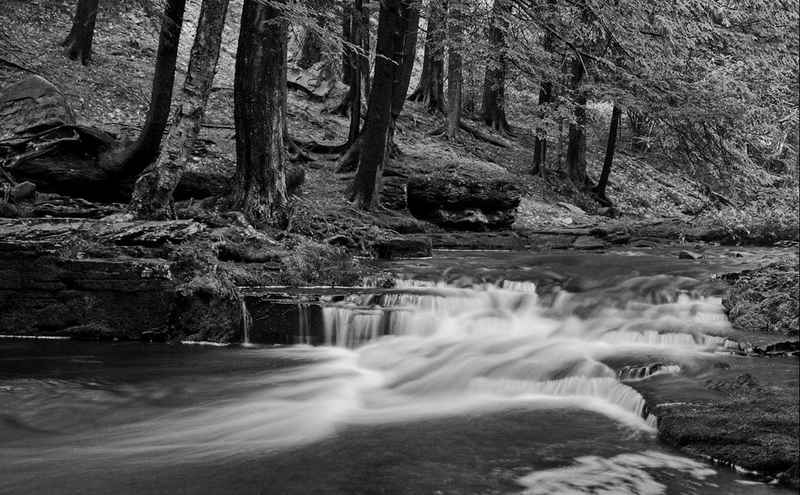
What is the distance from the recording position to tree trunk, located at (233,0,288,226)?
10.5 meters

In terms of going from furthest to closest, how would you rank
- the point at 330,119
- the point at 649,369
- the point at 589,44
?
the point at 330,119 → the point at 589,44 → the point at 649,369

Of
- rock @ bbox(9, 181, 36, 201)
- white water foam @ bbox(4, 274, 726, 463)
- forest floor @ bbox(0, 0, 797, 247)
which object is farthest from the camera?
forest floor @ bbox(0, 0, 797, 247)

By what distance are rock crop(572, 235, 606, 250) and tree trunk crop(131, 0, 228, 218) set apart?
8.76 metres

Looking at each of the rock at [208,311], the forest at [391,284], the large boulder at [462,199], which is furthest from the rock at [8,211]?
the large boulder at [462,199]

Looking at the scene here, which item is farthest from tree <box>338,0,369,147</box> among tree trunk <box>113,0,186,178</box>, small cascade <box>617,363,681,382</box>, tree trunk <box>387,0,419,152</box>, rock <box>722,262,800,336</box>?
small cascade <box>617,363,681,382</box>

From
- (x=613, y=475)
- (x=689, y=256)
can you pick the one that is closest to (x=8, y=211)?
(x=613, y=475)

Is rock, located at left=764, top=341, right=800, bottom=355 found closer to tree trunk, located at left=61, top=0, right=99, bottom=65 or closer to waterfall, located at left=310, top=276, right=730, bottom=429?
waterfall, located at left=310, top=276, right=730, bottom=429

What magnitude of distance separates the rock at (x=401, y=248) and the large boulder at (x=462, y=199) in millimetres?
3742

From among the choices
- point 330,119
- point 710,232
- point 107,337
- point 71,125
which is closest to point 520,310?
point 107,337

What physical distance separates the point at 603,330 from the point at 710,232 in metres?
10.4

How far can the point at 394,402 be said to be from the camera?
19.9 feet

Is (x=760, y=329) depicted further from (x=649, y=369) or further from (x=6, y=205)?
(x=6, y=205)

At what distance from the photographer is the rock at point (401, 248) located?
11.8m

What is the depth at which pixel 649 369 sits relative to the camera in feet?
18.7
